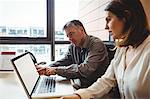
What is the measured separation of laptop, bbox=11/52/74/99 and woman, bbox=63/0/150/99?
0.36 metres

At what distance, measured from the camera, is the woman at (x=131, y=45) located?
1300 millimetres

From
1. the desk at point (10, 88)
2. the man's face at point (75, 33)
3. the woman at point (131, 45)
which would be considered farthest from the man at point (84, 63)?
the woman at point (131, 45)

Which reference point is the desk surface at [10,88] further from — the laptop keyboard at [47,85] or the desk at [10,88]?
the laptop keyboard at [47,85]

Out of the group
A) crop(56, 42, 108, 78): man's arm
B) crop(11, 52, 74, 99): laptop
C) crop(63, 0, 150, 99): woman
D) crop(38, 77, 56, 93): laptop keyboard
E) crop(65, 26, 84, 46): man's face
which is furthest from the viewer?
crop(65, 26, 84, 46): man's face

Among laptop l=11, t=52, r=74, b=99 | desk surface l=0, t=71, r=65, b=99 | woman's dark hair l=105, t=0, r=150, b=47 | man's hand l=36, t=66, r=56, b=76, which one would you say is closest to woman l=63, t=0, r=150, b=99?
woman's dark hair l=105, t=0, r=150, b=47

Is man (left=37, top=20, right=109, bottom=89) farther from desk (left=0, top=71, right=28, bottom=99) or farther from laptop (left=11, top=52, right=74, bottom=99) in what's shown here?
desk (left=0, top=71, right=28, bottom=99)

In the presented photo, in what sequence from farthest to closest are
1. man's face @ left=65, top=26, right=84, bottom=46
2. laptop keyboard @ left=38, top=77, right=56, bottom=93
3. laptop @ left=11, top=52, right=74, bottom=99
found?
man's face @ left=65, top=26, right=84, bottom=46
laptop keyboard @ left=38, top=77, right=56, bottom=93
laptop @ left=11, top=52, right=74, bottom=99

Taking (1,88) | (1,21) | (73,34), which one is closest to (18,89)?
(1,88)

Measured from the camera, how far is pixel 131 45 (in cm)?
A: 142

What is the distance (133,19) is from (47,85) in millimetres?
963

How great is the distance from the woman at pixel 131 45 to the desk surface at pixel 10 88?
0.47m

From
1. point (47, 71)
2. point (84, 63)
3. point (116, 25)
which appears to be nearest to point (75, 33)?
point (84, 63)

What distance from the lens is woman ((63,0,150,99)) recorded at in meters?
1.30

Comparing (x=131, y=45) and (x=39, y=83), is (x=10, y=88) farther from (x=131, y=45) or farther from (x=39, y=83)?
(x=131, y=45)
